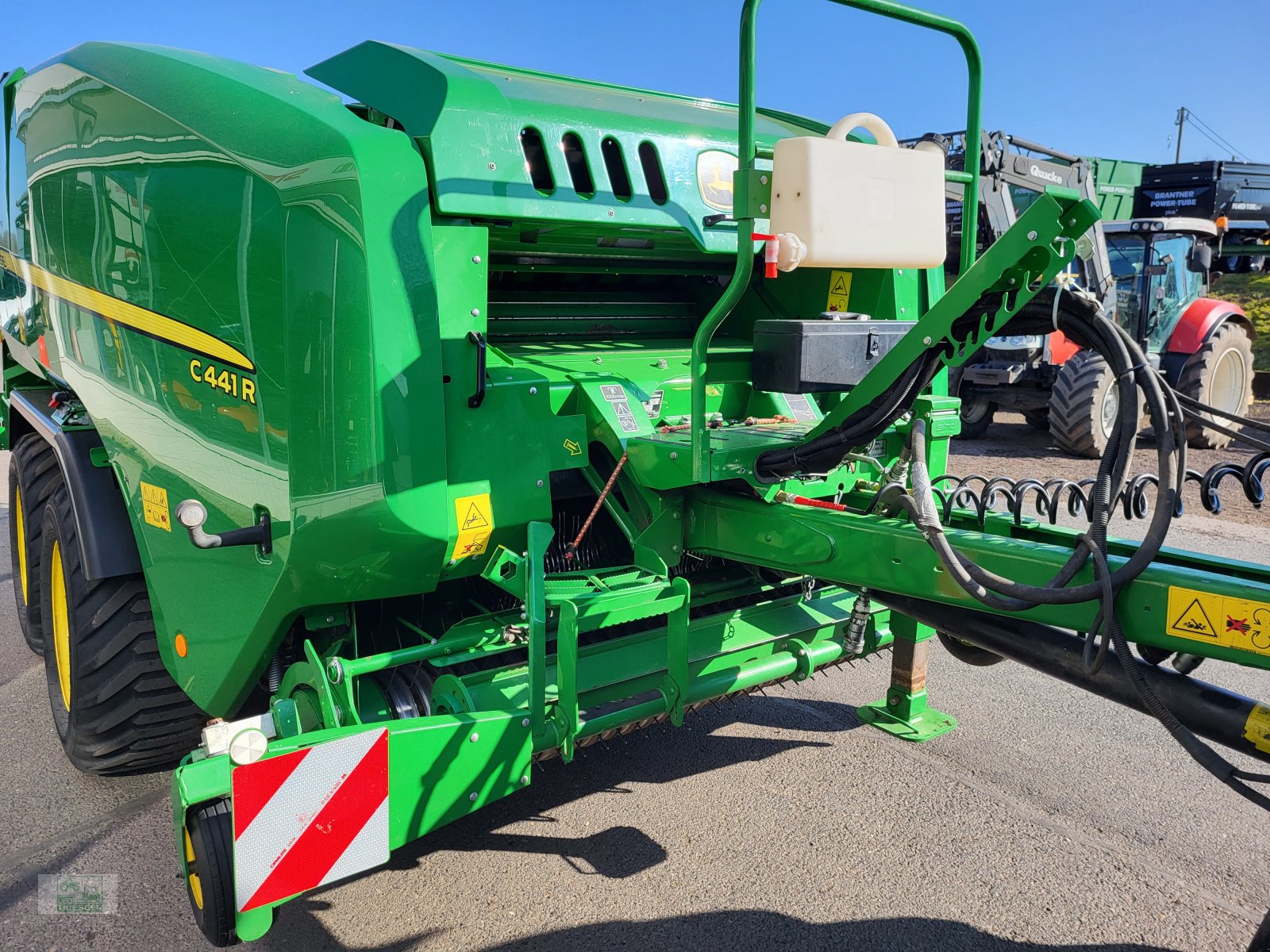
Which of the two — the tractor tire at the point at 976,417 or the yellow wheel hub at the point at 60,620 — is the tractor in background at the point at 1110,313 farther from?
the yellow wheel hub at the point at 60,620

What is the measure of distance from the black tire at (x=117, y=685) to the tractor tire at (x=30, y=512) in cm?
65

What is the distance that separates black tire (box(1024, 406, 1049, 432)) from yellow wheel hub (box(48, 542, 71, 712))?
9.61 metres

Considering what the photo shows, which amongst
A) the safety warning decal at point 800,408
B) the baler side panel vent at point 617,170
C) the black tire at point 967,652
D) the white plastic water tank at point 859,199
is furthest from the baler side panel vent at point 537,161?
the black tire at point 967,652

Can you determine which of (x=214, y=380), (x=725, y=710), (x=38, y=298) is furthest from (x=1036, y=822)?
(x=38, y=298)

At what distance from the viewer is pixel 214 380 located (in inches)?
100

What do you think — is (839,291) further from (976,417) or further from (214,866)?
(976,417)

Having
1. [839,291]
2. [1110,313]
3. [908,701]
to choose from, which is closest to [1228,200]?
[1110,313]

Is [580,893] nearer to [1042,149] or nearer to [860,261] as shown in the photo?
[860,261]

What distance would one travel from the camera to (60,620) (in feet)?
12.1

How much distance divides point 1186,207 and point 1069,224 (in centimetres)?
1653

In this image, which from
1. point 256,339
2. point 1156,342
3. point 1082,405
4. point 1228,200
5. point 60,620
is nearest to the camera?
point 256,339

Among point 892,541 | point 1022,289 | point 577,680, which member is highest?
point 1022,289

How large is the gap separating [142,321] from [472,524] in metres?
1.17

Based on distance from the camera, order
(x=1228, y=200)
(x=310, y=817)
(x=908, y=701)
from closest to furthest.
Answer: (x=310, y=817) < (x=908, y=701) < (x=1228, y=200)
